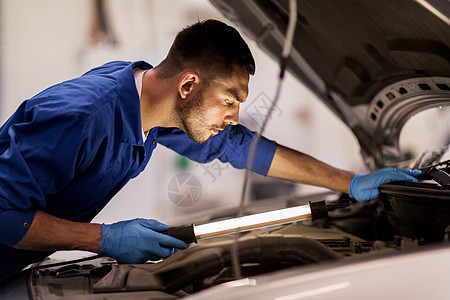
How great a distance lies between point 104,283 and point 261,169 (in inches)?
30.2

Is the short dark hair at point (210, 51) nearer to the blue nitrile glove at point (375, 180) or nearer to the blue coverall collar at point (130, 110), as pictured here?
the blue coverall collar at point (130, 110)

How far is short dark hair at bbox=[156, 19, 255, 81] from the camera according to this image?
43.8 inches

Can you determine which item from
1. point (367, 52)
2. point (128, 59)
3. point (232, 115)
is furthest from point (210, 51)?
point (128, 59)

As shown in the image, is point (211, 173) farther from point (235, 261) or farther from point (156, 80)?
point (235, 261)

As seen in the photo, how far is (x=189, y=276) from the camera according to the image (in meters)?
0.84

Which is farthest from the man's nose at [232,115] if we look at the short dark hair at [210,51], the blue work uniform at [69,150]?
the blue work uniform at [69,150]

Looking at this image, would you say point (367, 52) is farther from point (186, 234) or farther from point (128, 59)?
point (128, 59)

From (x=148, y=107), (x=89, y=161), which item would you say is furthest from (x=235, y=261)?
(x=148, y=107)

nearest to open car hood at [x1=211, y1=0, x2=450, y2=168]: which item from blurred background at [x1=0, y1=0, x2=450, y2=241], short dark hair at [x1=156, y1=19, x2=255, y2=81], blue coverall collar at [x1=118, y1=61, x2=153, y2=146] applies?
short dark hair at [x1=156, y1=19, x2=255, y2=81]

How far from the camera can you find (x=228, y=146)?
56.4 inches

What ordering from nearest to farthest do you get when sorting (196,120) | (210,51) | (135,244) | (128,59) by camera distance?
(135,244) → (210,51) → (196,120) → (128,59)

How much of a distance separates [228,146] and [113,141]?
19.4 inches

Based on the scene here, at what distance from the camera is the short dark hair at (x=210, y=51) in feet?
3.65

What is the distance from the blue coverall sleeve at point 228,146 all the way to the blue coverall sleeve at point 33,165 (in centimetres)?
48
